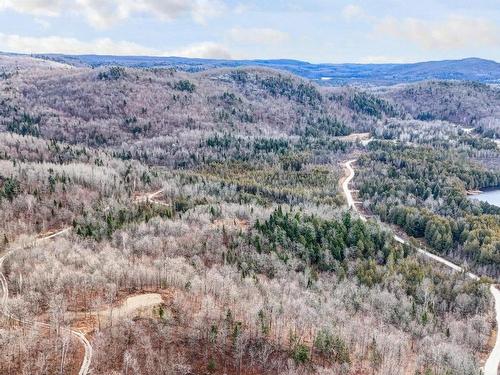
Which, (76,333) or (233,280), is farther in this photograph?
(233,280)

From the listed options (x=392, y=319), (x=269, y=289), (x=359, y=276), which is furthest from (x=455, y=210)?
(x=269, y=289)

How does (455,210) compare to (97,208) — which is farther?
(455,210)

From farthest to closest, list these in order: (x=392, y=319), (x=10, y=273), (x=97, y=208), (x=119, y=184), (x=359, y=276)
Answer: (x=119, y=184), (x=97, y=208), (x=359, y=276), (x=392, y=319), (x=10, y=273)

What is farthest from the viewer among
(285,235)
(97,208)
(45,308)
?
(97,208)

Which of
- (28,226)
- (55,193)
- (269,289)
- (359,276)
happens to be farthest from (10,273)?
(359,276)

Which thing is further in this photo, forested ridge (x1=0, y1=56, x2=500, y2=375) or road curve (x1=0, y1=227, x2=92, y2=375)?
forested ridge (x1=0, y1=56, x2=500, y2=375)

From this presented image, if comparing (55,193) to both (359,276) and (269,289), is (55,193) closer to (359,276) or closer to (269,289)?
(269,289)

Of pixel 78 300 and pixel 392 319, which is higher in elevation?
pixel 78 300

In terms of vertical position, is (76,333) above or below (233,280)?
above

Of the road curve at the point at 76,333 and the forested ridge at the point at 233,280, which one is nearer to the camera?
the road curve at the point at 76,333
